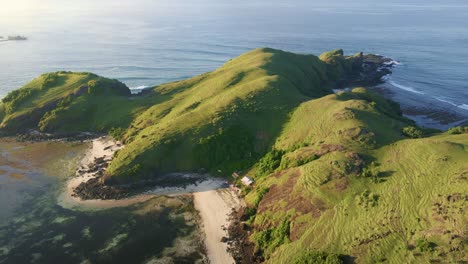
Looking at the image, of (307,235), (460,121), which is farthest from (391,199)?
(460,121)

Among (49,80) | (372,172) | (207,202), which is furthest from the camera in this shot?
(49,80)

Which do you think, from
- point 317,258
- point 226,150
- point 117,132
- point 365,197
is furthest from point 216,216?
point 117,132

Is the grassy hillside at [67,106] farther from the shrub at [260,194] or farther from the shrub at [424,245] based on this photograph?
the shrub at [424,245]

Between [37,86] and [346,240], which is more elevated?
[37,86]

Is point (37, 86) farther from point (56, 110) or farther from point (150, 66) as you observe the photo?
point (150, 66)

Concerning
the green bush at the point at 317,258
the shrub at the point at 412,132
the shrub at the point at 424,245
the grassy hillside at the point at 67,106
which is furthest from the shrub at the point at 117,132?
the shrub at the point at 424,245

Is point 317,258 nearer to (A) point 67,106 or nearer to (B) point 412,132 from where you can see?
(B) point 412,132

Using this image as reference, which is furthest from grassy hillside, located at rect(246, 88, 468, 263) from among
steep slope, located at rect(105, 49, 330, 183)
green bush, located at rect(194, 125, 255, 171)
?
steep slope, located at rect(105, 49, 330, 183)
